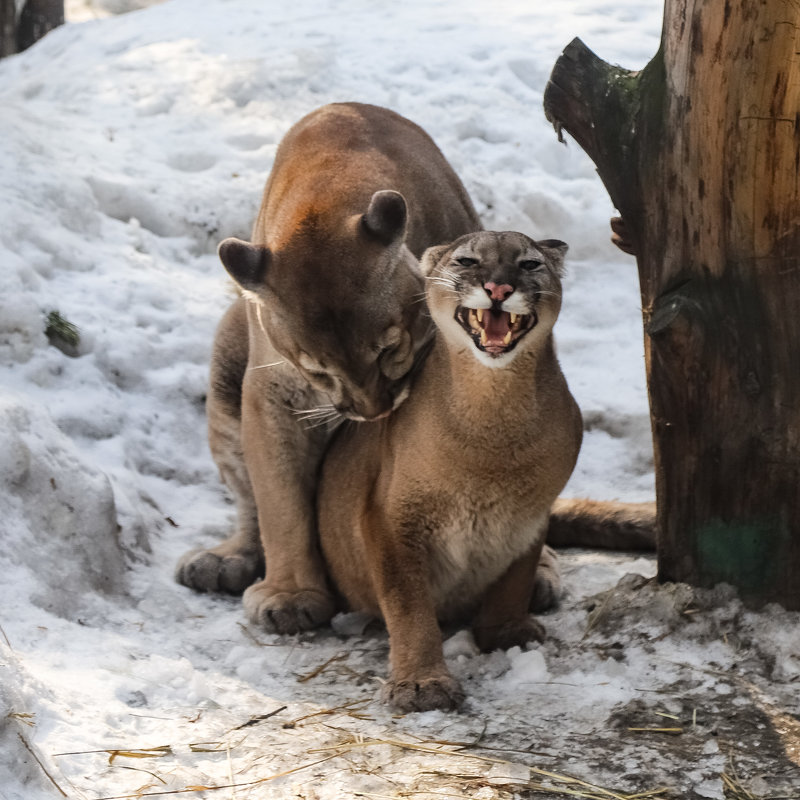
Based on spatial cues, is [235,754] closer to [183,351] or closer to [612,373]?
[183,351]

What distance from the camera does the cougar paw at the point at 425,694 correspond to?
13.0 ft

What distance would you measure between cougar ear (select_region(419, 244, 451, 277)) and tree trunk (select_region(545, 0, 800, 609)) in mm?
629

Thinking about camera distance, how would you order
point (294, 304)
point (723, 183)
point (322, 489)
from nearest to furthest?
point (723, 183) → point (294, 304) → point (322, 489)

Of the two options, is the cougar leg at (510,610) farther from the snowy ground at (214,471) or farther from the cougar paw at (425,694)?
the cougar paw at (425,694)

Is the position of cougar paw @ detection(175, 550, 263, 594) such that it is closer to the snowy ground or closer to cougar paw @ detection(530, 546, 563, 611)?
the snowy ground

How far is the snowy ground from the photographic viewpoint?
343cm

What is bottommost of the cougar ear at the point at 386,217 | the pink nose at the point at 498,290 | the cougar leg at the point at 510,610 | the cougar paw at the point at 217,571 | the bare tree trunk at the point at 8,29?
the cougar paw at the point at 217,571

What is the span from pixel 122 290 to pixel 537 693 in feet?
12.6

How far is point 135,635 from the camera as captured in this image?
4.48 meters

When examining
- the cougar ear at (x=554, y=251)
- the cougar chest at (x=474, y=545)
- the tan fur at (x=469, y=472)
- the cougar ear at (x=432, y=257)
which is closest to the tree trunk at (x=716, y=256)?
the cougar ear at (x=554, y=251)

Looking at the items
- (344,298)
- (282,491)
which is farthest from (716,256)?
(282,491)

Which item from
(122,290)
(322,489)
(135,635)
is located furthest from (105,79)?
(135,635)

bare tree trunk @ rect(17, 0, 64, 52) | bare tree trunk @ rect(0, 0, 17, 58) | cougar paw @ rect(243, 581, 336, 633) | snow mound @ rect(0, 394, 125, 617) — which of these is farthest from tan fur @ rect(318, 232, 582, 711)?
bare tree trunk @ rect(17, 0, 64, 52)

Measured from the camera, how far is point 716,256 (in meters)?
3.98
